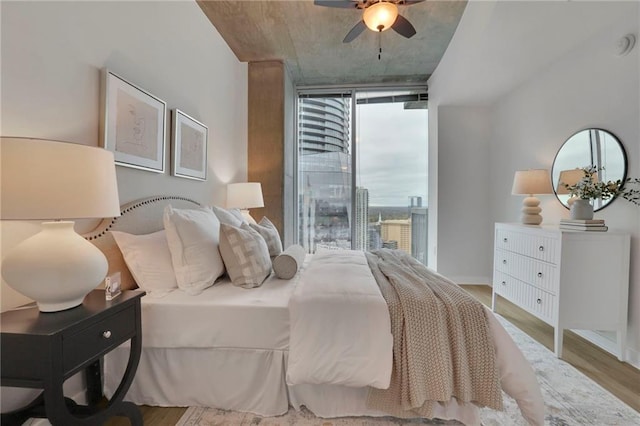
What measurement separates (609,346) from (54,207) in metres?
3.57

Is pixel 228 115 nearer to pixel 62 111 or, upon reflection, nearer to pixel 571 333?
pixel 62 111

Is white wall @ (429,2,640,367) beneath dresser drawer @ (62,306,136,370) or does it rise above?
above

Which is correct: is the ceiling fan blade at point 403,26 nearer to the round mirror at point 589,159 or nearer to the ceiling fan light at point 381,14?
the ceiling fan light at point 381,14

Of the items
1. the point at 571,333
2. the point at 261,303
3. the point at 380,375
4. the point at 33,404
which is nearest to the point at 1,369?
Answer: the point at 33,404

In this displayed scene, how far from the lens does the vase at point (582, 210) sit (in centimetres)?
221

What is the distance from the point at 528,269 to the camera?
8.14 ft

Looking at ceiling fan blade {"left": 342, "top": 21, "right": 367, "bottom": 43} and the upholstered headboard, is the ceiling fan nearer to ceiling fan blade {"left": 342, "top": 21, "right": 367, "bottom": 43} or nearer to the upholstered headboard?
ceiling fan blade {"left": 342, "top": 21, "right": 367, "bottom": 43}

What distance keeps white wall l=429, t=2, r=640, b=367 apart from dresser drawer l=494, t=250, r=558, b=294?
52 cm

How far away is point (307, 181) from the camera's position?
4.58 meters

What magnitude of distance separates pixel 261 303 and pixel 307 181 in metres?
3.24

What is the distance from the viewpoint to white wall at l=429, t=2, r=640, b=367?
2164 millimetres

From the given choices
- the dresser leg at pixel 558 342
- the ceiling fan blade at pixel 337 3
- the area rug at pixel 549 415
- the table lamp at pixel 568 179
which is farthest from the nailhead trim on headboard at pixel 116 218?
the table lamp at pixel 568 179

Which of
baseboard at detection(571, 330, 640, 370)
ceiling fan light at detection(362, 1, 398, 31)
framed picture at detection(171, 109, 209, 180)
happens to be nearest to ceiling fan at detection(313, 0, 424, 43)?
ceiling fan light at detection(362, 1, 398, 31)

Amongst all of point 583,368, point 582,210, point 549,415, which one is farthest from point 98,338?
point 582,210
